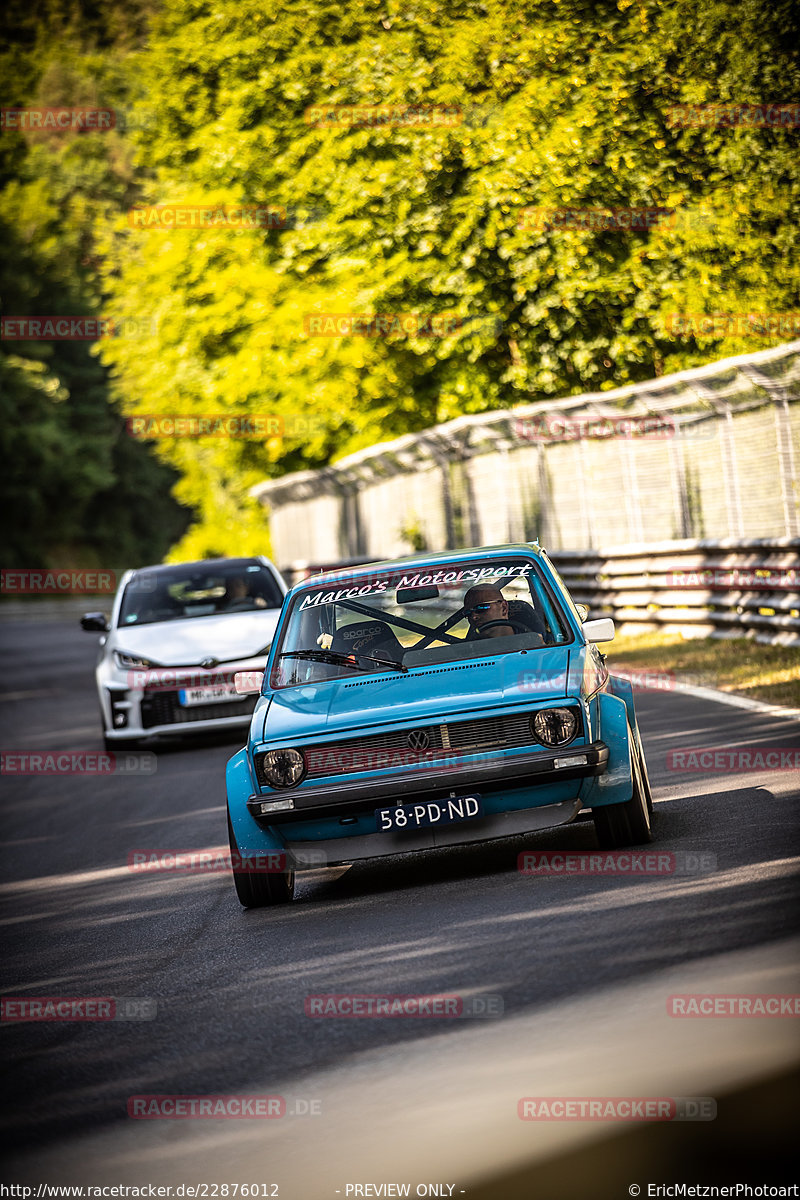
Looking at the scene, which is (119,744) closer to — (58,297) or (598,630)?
(598,630)

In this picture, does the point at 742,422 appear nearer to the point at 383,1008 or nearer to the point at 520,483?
the point at 520,483

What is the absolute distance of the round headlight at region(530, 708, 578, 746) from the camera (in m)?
7.39

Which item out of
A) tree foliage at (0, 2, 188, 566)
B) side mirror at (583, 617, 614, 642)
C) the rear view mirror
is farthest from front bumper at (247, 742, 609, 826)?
tree foliage at (0, 2, 188, 566)

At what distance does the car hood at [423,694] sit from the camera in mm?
7500

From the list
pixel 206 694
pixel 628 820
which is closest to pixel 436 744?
pixel 628 820

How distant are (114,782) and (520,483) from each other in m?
13.1

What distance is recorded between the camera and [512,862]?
26.6 feet

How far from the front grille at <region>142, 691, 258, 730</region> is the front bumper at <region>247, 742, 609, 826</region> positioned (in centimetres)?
780

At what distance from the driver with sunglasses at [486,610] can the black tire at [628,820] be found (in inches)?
37.2

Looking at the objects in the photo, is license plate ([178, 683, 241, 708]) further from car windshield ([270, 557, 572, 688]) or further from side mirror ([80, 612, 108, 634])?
car windshield ([270, 557, 572, 688])

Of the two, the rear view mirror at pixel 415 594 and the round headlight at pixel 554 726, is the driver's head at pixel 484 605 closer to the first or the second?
the rear view mirror at pixel 415 594

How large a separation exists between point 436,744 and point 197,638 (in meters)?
8.28

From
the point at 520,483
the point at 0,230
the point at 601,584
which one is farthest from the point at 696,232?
the point at 0,230

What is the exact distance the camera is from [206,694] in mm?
15078
